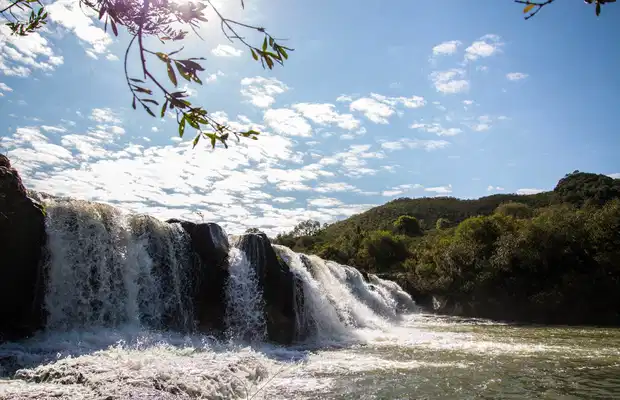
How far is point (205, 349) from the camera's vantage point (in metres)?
10.1

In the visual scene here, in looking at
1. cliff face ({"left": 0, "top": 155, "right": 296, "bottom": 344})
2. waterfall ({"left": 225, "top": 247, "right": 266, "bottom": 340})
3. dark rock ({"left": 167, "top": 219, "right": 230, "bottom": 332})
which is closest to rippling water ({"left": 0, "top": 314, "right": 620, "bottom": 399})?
cliff face ({"left": 0, "top": 155, "right": 296, "bottom": 344})

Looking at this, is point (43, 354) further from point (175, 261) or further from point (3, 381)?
point (175, 261)

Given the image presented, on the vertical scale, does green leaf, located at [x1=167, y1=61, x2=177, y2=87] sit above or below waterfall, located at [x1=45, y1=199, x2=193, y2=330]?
above

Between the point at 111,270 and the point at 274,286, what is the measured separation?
553 cm

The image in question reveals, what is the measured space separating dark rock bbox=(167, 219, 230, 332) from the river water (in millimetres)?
279

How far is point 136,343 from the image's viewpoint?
9.23 metres

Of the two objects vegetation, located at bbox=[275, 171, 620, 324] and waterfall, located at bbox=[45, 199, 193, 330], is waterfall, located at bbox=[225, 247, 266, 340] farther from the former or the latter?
vegetation, located at bbox=[275, 171, 620, 324]

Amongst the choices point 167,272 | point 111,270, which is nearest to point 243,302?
point 167,272

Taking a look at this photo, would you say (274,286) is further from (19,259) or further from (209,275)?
(19,259)

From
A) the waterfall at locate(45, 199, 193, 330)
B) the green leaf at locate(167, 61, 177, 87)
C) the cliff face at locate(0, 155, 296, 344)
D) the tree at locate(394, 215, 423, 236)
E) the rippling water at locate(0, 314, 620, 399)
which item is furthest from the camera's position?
the tree at locate(394, 215, 423, 236)

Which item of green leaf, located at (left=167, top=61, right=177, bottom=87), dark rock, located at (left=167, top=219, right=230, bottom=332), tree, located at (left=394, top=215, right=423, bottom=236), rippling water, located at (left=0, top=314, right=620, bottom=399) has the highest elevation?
tree, located at (left=394, top=215, right=423, bottom=236)

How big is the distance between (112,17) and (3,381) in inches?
243

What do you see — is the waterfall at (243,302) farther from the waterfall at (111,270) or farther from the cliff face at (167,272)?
the waterfall at (111,270)

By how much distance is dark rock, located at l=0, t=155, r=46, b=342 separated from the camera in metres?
9.30
